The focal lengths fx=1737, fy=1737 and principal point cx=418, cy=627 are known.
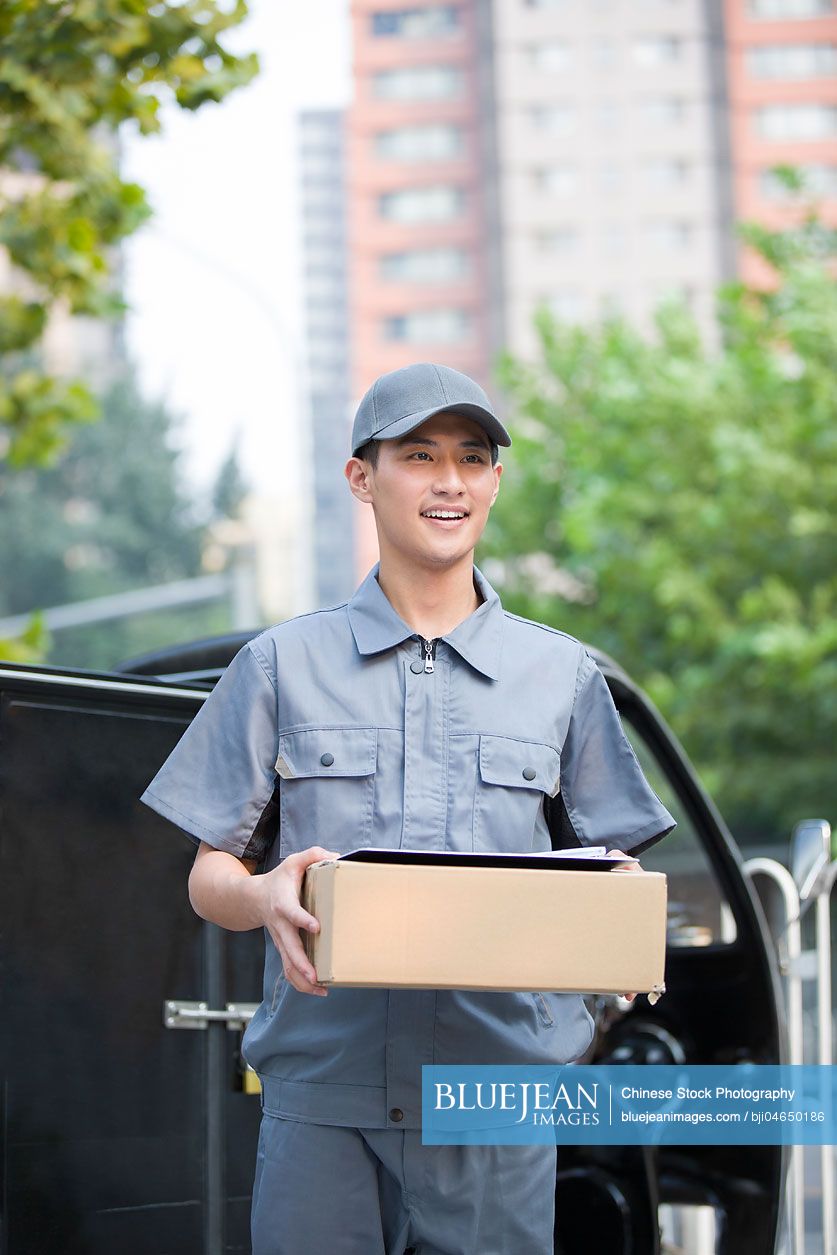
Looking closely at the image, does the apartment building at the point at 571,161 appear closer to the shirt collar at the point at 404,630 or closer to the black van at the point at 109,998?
the black van at the point at 109,998

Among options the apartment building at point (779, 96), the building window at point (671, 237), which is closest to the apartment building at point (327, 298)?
the building window at point (671, 237)

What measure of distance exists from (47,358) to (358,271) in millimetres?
30756

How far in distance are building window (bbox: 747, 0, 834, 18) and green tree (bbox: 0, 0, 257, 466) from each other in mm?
74985

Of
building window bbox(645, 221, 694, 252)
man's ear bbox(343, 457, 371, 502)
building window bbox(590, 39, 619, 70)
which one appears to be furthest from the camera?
building window bbox(590, 39, 619, 70)

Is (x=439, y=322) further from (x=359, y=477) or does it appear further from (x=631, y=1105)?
(x=359, y=477)

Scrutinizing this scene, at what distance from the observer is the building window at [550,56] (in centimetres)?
7775

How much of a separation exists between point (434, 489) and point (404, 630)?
0.23 meters

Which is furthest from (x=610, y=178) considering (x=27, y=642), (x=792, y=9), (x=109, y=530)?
(x=27, y=642)

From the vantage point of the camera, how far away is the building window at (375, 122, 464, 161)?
81.1 m

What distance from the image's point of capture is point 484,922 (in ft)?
7.60

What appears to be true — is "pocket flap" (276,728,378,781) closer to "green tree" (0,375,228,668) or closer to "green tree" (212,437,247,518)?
"green tree" (0,375,228,668)

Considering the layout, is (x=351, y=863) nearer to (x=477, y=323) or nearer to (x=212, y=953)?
(x=212, y=953)

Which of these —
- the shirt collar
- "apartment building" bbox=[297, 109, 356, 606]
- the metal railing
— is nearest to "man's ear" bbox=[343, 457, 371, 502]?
the shirt collar

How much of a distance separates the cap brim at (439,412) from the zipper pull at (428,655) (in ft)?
1.07
